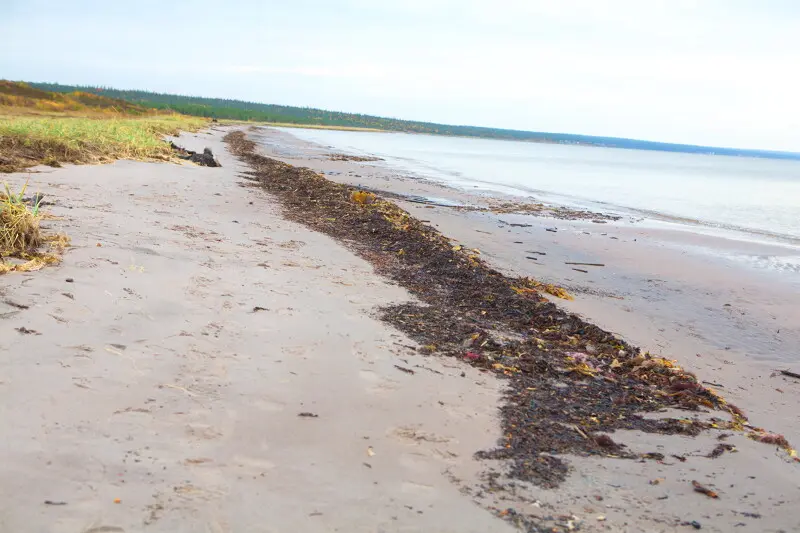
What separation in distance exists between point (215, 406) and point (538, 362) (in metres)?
2.71

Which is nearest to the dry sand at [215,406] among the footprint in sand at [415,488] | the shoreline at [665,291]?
the footprint in sand at [415,488]

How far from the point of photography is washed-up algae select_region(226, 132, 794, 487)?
Result: 3.57 metres

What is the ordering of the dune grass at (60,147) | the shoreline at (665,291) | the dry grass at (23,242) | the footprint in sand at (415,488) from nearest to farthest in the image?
the footprint in sand at (415,488), the dry grass at (23,242), the shoreline at (665,291), the dune grass at (60,147)

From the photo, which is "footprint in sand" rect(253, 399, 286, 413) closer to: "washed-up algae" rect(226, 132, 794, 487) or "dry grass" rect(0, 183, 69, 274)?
"washed-up algae" rect(226, 132, 794, 487)

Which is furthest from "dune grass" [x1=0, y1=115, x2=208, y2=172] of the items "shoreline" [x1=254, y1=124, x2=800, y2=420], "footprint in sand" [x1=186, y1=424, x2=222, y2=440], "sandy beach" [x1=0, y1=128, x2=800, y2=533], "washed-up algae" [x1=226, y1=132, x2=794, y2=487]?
"footprint in sand" [x1=186, y1=424, x2=222, y2=440]

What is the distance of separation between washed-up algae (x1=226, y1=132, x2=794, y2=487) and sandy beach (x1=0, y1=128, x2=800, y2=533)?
0.17 metres

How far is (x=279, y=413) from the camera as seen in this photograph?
3.35 metres

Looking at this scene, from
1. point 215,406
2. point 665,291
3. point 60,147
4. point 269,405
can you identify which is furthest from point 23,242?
point 60,147

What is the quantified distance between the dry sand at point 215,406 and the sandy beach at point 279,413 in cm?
1

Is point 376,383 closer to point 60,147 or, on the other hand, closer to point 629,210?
point 60,147

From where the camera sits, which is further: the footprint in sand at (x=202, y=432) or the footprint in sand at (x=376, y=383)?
the footprint in sand at (x=376, y=383)

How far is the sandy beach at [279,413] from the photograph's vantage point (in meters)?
2.51

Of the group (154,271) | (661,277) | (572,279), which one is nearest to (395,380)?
(154,271)

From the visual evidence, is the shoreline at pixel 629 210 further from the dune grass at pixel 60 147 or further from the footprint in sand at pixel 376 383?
the footprint in sand at pixel 376 383
